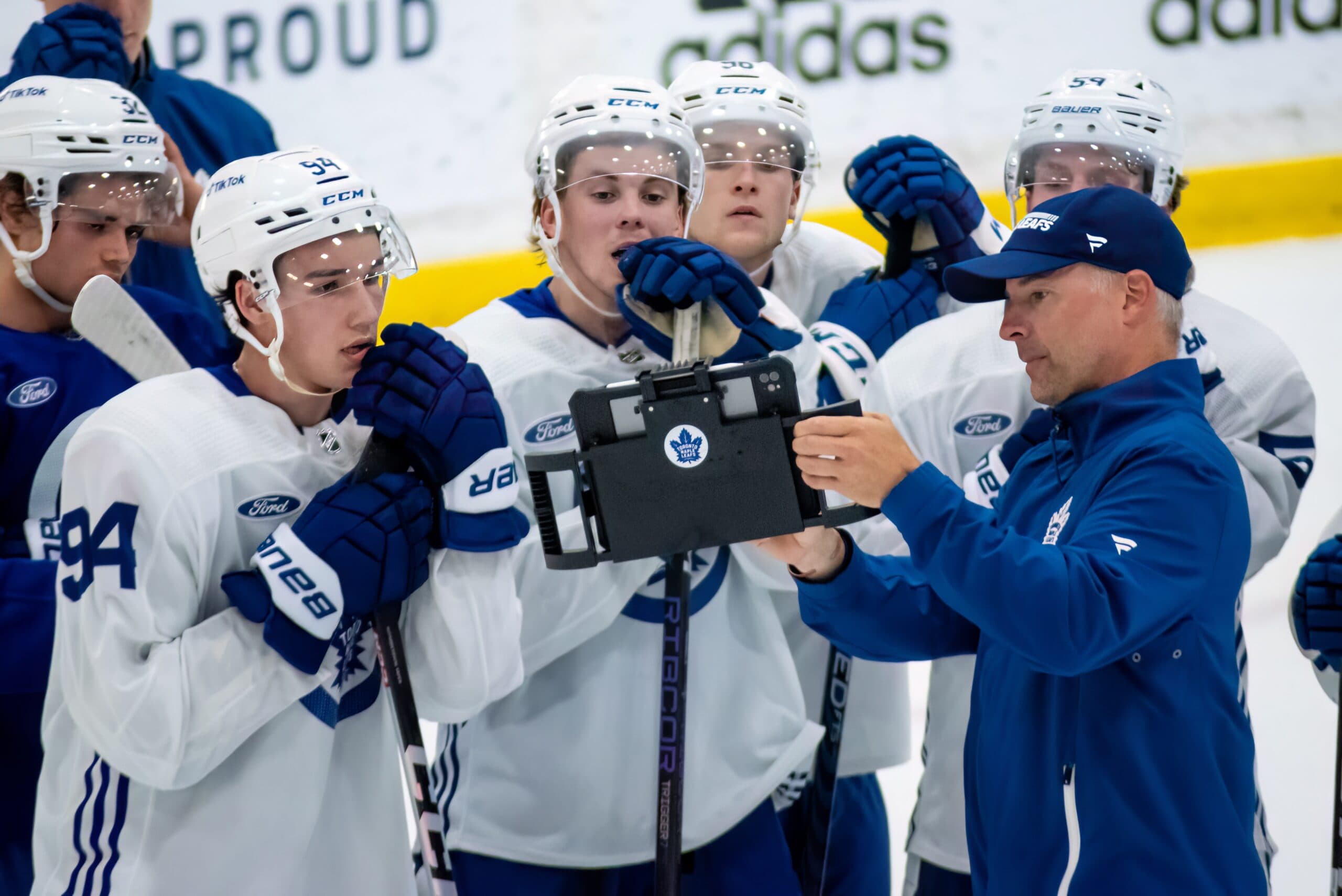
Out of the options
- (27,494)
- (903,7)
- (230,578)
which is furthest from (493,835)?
(903,7)

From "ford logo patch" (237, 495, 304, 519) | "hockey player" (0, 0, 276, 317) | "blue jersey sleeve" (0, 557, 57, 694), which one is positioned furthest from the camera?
"hockey player" (0, 0, 276, 317)

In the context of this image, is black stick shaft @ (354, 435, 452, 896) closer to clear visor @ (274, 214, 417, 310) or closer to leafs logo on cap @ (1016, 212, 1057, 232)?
clear visor @ (274, 214, 417, 310)

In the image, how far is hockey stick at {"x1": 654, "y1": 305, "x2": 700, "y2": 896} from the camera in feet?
6.73

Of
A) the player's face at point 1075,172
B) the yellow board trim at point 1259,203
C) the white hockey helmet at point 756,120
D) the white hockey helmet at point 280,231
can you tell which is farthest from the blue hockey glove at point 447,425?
the yellow board trim at point 1259,203

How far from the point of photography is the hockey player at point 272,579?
173 centimetres

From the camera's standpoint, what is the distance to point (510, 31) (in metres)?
5.19

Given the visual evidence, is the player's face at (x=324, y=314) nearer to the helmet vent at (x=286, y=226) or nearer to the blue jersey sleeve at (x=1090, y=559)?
the helmet vent at (x=286, y=226)

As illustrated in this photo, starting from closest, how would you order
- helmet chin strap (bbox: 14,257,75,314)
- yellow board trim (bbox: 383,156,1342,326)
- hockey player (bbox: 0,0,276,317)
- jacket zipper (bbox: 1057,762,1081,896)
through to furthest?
jacket zipper (bbox: 1057,762,1081,896) → helmet chin strap (bbox: 14,257,75,314) → hockey player (bbox: 0,0,276,317) → yellow board trim (bbox: 383,156,1342,326)

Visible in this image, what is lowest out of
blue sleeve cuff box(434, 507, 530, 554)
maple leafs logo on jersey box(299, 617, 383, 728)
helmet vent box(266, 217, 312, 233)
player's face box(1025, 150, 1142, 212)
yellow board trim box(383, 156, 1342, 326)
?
yellow board trim box(383, 156, 1342, 326)

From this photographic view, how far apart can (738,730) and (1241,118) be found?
10.2 feet

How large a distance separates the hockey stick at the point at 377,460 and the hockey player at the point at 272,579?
3 centimetres

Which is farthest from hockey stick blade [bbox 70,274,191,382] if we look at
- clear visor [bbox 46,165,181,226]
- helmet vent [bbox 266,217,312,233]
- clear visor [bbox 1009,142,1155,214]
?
clear visor [bbox 1009,142,1155,214]

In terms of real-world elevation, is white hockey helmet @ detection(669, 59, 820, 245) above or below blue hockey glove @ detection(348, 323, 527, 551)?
above

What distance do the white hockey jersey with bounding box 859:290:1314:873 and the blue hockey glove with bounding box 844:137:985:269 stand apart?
15cm
